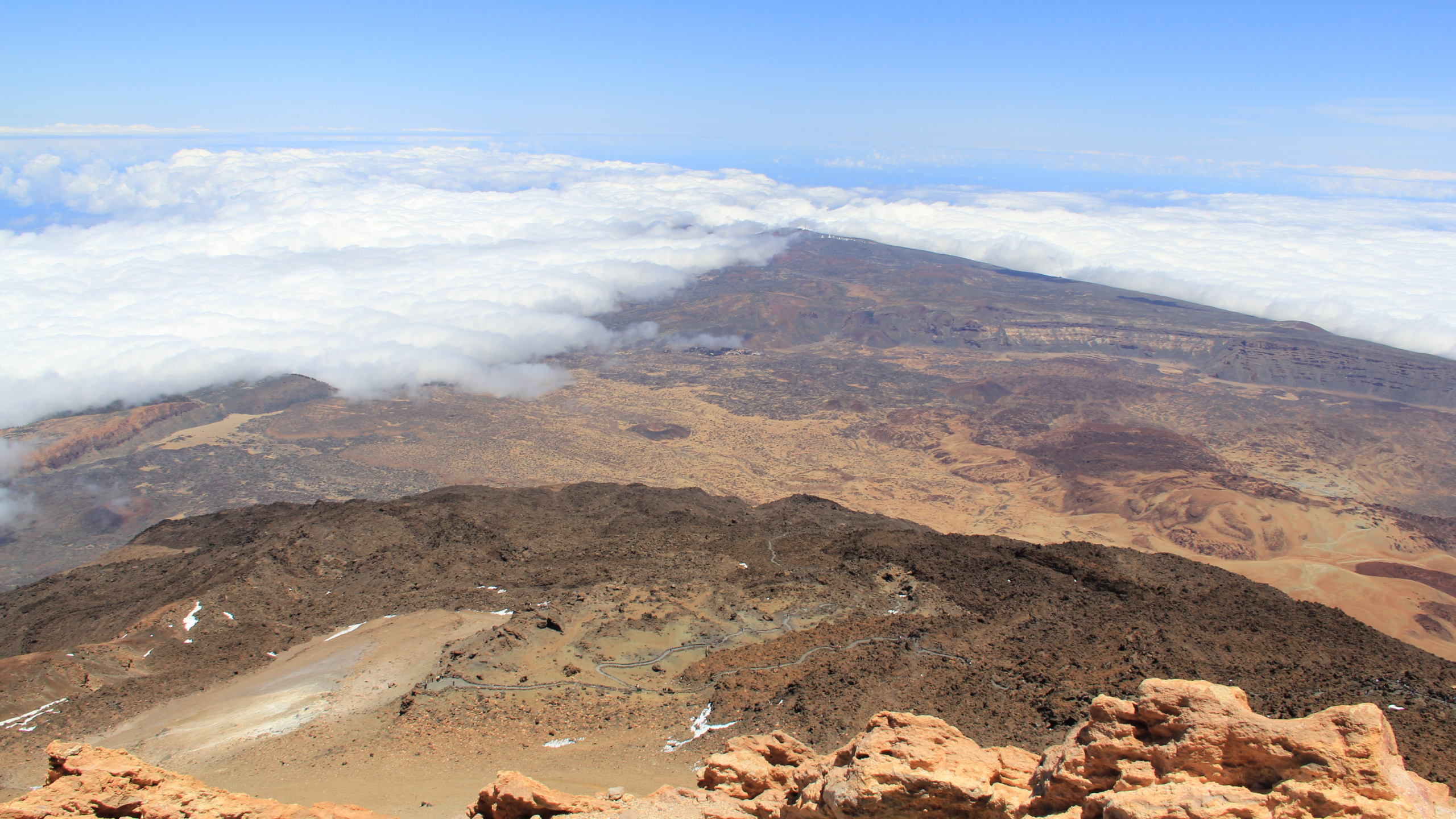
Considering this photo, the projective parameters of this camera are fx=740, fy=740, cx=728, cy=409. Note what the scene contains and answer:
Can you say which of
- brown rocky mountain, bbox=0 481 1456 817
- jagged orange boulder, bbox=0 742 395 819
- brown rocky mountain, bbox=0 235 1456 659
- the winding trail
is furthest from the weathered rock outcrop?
brown rocky mountain, bbox=0 235 1456 659

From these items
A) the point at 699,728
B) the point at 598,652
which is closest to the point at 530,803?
the point at 699,728

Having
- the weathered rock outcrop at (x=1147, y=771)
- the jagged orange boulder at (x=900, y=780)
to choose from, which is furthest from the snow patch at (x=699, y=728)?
the weathered rock outcrop at (x=1147, y=771)

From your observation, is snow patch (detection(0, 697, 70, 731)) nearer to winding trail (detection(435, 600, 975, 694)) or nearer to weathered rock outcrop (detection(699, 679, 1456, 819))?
winding trail (detection(435, 600, 975, 694))

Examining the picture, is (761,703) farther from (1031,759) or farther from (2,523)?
(2,523)

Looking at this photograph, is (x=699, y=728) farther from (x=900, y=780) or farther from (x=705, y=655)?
(x=900, y=780)

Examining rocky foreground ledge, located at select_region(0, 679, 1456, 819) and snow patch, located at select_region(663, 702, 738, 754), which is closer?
rocky foreground ledge, located at select_region(0, 679, 1456, 819)

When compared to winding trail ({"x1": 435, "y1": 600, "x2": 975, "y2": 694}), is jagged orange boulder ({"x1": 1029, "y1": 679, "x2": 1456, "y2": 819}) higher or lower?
higher
